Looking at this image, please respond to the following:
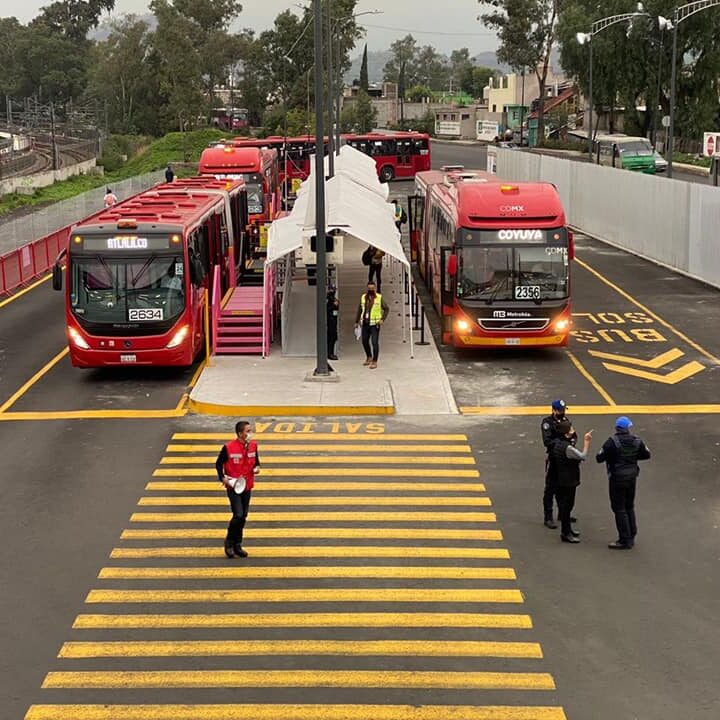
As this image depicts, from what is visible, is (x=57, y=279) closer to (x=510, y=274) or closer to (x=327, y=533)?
(x=510, y=274)

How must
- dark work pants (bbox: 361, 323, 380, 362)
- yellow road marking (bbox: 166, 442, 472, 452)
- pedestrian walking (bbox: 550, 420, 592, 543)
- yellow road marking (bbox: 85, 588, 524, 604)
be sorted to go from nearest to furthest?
yellow road marking (bbox: 85, 588, 524, 604) < pedestrian walking (bbox: 550, 420, 592, 543) < yellow road marking (bbox: 166, 442, 472, 452) < dark work pants (bbox: 361, 323, 380, 362)

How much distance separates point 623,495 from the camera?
13.4m

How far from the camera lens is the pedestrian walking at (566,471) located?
13523 millimetres

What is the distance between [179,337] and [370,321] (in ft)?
12.8

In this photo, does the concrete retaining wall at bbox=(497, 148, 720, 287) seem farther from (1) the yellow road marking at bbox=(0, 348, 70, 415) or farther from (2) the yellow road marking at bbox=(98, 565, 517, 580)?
(2) the yellow road marking at bbox=(98, 565, 517, 580)

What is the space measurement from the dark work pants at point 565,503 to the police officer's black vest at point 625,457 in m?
0.67

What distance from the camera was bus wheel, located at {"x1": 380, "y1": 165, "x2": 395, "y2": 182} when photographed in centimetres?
7475

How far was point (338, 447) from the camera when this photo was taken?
1794 cm

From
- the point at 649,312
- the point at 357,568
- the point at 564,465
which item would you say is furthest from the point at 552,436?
the point at 649,312

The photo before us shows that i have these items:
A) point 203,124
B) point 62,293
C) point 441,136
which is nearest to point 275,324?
point 62,293

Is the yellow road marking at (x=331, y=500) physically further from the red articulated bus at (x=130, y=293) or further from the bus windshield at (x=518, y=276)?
the bus windshield at (x=518, y=276)

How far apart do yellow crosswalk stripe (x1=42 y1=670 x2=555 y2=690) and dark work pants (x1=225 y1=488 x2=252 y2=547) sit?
9.50 ft

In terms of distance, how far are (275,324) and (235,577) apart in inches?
578

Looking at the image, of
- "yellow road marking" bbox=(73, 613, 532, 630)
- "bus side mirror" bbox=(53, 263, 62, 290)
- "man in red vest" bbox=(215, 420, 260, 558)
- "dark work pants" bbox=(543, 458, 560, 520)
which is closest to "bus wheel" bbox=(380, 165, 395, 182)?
"bus side mirror" bbox=(53, 263, 62, 290)
